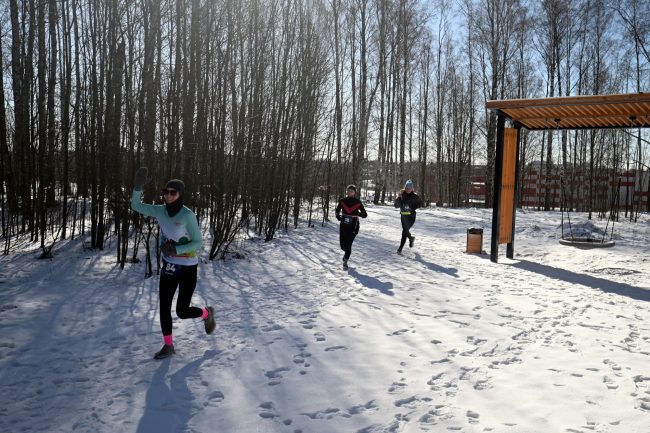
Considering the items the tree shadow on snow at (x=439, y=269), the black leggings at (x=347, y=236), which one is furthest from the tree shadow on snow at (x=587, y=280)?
the black leggings at (x=347, y=236)

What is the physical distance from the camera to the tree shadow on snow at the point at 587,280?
757cm

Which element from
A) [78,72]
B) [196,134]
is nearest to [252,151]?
[196,134]

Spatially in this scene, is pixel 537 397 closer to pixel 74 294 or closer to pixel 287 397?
pixel 287 397

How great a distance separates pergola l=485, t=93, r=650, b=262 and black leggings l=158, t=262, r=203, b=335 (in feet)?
24.2

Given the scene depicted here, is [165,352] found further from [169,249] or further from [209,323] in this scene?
[169,249]

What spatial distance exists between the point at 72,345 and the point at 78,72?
21.8 ft

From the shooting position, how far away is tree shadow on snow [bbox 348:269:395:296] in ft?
24.4

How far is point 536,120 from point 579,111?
3.41 ft

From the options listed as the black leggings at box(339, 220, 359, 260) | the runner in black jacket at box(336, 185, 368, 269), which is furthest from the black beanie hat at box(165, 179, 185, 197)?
the black leggings at box(339, 220, 359, 260)

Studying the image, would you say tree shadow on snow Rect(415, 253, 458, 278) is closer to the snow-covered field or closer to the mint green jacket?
the snow-covered field

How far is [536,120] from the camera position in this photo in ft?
34.1

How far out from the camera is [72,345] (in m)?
4.82

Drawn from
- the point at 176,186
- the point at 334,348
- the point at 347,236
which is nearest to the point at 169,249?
the point at 176,186

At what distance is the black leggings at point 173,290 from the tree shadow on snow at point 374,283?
11.4 feet
